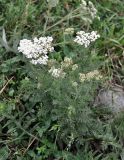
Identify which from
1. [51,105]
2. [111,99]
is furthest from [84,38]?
[111,99]

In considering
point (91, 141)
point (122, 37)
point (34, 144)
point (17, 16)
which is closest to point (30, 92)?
point (34, 144)

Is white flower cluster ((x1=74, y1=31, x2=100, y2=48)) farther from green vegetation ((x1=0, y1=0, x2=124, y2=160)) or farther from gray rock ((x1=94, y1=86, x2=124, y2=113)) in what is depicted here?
gray rock ((x1=94, y1=86, x2=124, y2=113))

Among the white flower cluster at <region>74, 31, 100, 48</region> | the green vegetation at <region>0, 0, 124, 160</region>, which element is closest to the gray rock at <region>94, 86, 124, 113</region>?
the green vegetation at <region>0, 0, 124, 160</region>

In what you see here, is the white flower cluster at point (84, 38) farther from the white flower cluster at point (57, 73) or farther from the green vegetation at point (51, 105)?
the white flower cluster at point (57, 73)

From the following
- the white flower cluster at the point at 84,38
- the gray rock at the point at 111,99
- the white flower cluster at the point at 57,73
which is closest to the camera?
the white flower cluster at the point at 57,73

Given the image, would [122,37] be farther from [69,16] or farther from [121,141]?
[121,141]

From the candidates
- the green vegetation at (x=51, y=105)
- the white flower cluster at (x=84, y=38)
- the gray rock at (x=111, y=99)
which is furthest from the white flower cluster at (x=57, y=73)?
the gray rock at (x=111, y=99)

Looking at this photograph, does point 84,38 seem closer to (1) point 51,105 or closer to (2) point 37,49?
(2) point 37,49
